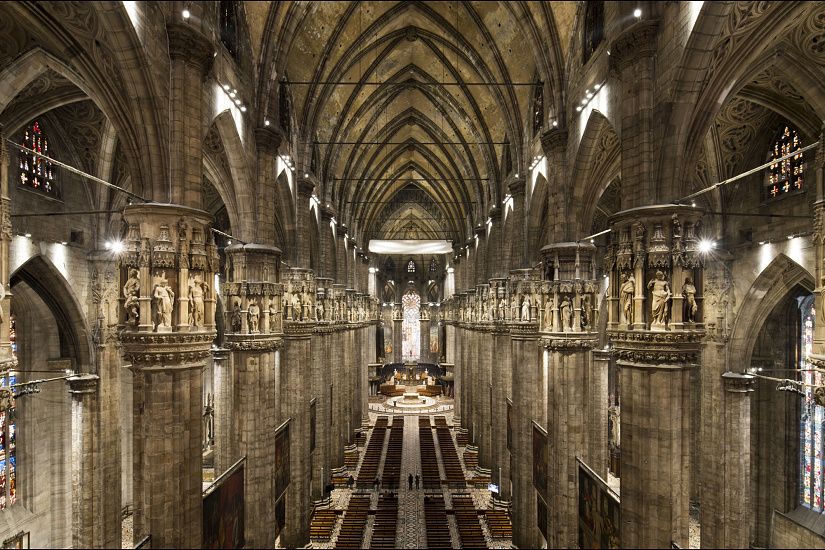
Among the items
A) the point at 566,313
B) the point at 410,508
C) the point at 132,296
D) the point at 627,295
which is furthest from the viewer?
the point at 410,508

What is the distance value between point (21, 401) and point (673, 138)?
22596mm

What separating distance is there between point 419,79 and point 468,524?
2513 cm

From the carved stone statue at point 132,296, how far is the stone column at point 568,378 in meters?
12.0

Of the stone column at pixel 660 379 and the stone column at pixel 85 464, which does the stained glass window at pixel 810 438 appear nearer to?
the stone column at pixel 660 379

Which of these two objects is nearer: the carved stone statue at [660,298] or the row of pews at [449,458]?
the carved stone statue at [660,298]

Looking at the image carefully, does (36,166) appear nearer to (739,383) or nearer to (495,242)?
(495,242)

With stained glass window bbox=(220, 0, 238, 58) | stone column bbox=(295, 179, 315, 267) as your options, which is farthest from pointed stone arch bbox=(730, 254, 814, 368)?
stained glass window bbox=(220, 0, 238, 58)

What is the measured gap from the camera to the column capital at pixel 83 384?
18453 mm

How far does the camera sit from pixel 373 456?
122 ft

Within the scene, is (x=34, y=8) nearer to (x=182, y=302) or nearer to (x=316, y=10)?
(x=182, y=302)

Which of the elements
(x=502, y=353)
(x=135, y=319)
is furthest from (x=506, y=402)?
(x=135, y=319)

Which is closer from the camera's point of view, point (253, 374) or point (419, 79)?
point (253, 374)

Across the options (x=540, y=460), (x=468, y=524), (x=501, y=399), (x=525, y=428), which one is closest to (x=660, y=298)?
(x=540, y=460)

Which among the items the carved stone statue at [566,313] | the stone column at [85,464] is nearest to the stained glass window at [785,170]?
the carved stone statue at [566,313]
